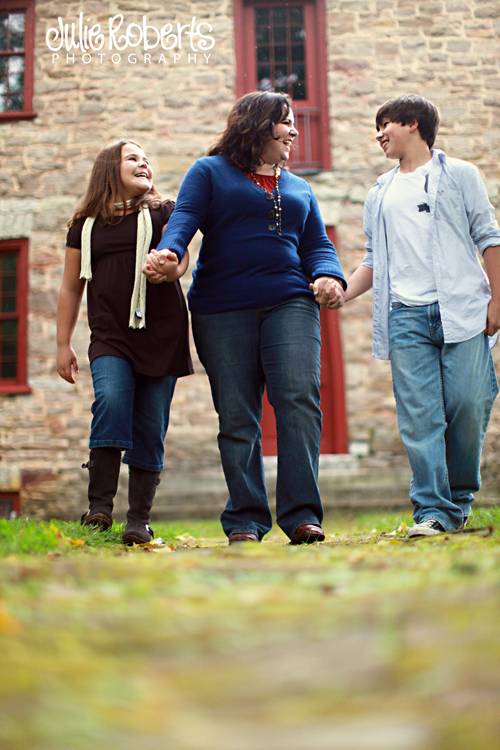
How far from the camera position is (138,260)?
4.29 m

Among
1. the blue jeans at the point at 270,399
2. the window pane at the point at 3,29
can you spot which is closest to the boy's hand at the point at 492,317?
the blue jeans at the point at 270,399

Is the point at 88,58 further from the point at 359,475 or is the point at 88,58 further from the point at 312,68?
the point at 359,475

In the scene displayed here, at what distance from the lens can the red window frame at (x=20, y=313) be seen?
9.82 meters

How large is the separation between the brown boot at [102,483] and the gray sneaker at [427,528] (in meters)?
1.31

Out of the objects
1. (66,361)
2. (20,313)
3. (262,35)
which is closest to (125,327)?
(66,361)

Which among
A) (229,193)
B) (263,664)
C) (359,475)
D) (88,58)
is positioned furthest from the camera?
(88,58)

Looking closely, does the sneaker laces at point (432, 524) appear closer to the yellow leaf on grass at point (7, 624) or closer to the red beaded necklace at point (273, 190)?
the red beaded necklace at point (273, 190)

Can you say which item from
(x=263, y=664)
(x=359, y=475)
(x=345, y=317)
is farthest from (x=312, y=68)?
(x=263, y=664)

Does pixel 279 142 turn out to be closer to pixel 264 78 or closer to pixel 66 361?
pixel 66 361

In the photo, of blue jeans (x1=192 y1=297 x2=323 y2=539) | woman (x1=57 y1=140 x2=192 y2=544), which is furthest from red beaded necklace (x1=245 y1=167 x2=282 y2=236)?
woman (x1=57 y1=140 x2=192 y2=544)

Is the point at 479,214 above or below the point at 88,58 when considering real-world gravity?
below

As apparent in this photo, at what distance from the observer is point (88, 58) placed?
33.0ft

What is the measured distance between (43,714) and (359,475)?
8.14 metres

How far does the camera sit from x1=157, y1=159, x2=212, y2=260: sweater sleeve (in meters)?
4.09
